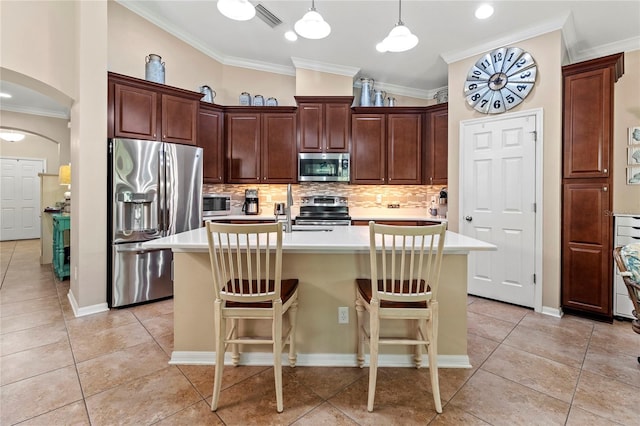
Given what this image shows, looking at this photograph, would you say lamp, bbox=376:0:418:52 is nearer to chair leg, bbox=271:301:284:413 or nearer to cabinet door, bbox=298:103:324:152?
chair leg, bbox=271:301:284:413

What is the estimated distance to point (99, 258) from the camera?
3021mm

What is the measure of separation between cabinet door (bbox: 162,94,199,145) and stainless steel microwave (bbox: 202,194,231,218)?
0.85 m

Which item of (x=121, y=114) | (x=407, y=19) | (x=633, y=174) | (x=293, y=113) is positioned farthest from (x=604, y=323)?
(x=121, y=114)

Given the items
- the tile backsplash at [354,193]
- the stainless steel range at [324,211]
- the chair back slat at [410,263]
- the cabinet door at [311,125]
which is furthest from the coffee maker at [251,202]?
the chair back slat at [410,263]

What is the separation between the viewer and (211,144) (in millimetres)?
4301

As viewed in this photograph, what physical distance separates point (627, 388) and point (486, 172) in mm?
2340

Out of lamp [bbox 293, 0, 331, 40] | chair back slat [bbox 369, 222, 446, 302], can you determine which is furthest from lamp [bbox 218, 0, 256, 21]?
chair back slat [bbox 369, 222, 446, 302]

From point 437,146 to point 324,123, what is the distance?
1713 mm

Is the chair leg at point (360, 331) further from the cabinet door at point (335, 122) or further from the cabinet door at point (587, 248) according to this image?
the cabinet door at point (335, 122)

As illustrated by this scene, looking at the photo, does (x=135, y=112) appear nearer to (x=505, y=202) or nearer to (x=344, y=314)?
(x=344, y=314)

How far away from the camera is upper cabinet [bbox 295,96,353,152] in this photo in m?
4.40

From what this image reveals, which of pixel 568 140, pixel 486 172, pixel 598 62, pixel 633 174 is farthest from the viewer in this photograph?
pixel 486 172

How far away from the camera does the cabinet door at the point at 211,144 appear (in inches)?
165

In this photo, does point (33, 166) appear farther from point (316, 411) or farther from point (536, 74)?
point (536, 74)
